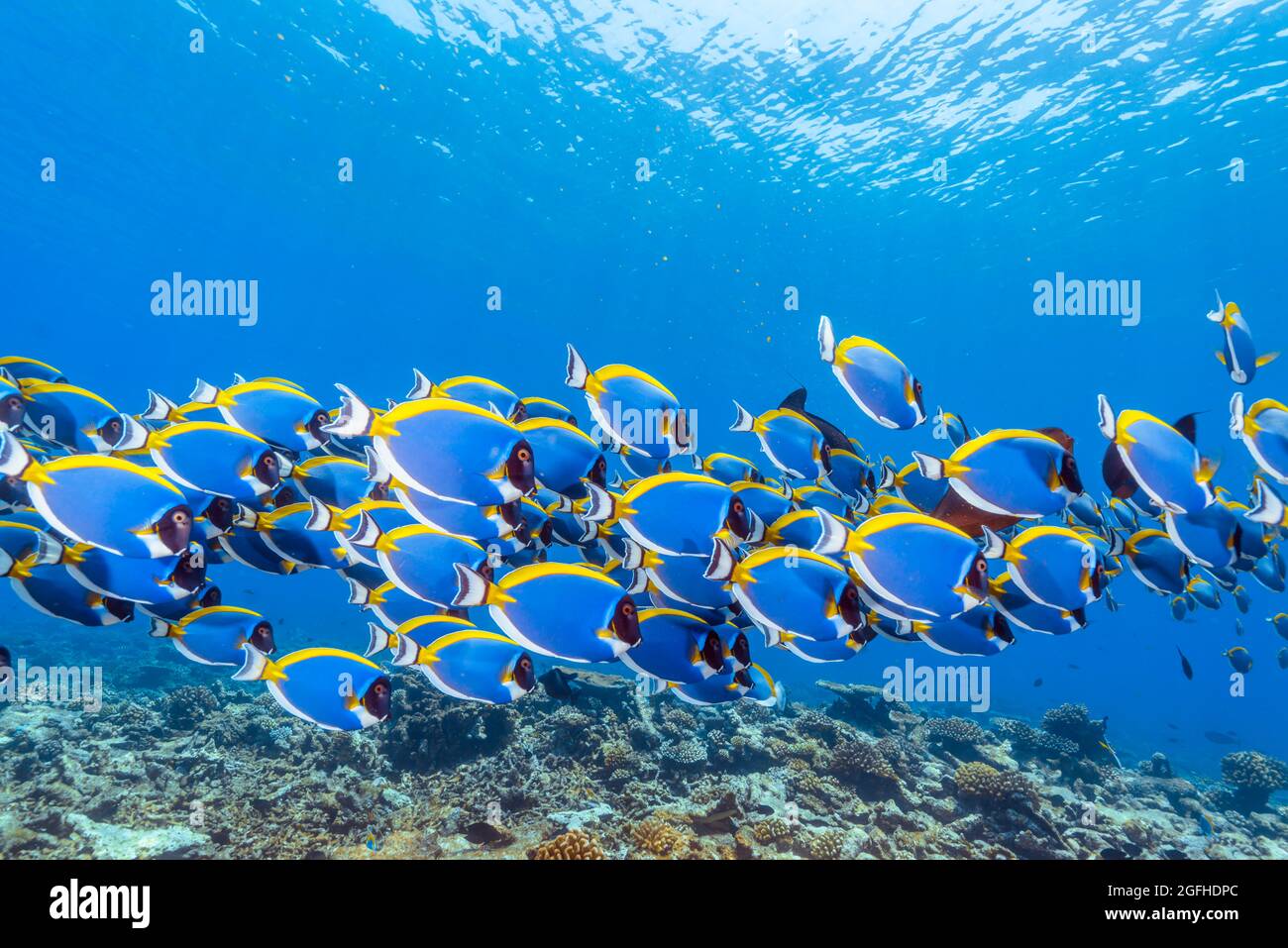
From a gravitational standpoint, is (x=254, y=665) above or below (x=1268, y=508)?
below

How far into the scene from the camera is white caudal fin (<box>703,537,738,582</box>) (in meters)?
3.11

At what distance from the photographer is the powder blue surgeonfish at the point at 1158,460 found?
336 centimetres

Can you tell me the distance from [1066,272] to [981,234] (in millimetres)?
7431

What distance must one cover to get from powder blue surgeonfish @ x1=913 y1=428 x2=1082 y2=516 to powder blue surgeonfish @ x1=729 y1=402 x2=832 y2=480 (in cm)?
125

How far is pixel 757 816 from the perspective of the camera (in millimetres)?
6438

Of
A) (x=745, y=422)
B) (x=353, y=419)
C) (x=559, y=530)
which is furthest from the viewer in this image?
(x=559, y=530)

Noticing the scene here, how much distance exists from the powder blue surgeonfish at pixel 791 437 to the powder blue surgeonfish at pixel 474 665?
7.46 feet

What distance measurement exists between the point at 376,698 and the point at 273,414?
2016mm

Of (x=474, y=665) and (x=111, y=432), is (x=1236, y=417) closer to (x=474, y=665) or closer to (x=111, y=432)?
(x=474, y=665)

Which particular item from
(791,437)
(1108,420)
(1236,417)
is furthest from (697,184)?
(1108,420)

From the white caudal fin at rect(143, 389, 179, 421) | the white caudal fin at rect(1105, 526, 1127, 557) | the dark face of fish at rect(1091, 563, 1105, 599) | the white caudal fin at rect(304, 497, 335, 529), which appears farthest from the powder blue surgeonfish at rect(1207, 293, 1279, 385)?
the white caudal fin at rect(143, 389, 179, 421)

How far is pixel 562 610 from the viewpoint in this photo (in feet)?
9.56

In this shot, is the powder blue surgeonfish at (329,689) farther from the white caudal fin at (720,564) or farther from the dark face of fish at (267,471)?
the white caudal fin at (720,564)
